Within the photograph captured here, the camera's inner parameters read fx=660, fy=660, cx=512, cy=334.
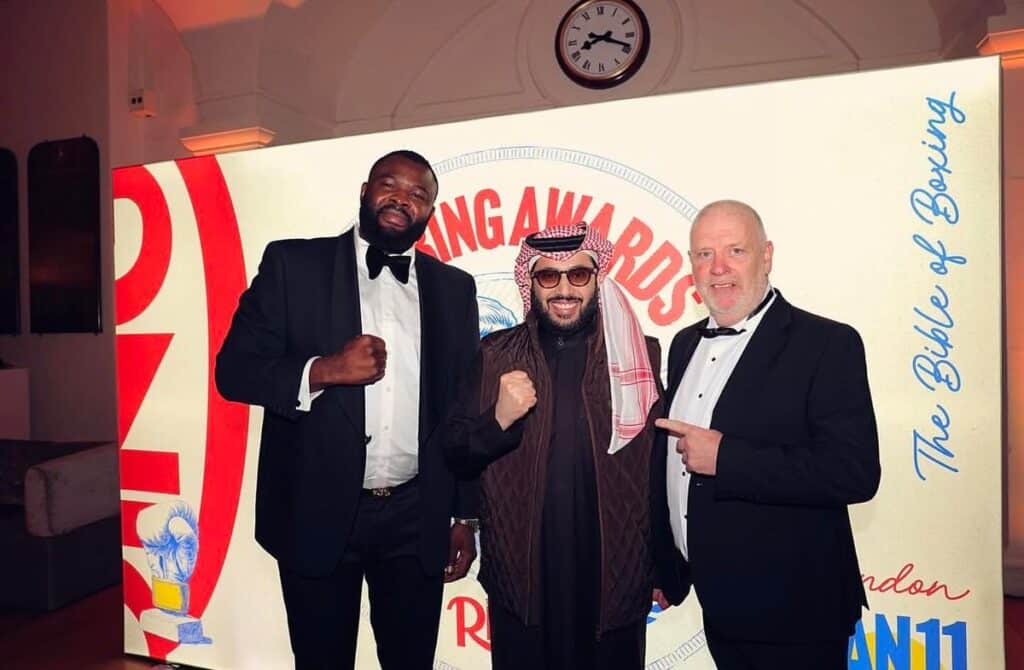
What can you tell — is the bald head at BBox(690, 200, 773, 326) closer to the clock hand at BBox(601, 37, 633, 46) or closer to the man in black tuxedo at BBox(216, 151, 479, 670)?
the man in black tuxedo at BBox(216, 151, 479, 670)

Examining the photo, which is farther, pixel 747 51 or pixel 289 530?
pixel 747 51

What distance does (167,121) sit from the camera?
16.1 ft

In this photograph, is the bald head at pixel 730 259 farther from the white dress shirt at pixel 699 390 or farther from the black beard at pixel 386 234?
the black beard at pixel 386 234

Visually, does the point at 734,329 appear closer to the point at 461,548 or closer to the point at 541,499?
the point at 541,499

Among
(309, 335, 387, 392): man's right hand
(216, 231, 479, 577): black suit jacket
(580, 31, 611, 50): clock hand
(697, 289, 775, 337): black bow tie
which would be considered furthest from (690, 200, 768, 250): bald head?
(580, 31, 611, 50): clock hand

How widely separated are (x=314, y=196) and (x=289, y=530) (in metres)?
1.11

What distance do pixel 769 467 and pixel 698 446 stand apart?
0.17 m

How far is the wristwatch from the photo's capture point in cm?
206

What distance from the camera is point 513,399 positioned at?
1854 mm

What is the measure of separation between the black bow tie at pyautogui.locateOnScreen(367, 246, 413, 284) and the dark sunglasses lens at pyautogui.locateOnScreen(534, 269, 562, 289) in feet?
1.43

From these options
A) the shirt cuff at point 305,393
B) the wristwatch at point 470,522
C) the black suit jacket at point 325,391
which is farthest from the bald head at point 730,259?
the shirt cuff at point 305,393

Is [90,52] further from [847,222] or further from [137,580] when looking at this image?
[847,222]

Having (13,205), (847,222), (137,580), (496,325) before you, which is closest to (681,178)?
(847,222)

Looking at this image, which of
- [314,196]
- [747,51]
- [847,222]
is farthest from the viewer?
[747,51]
